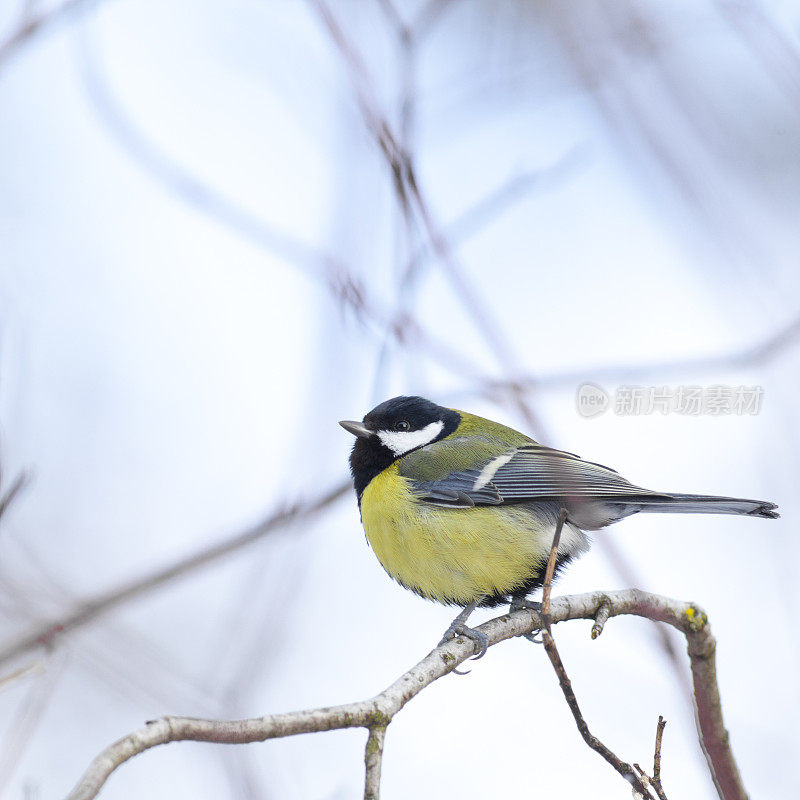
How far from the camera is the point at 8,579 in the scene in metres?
2.36

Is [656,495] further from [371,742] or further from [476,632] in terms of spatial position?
[371,742]

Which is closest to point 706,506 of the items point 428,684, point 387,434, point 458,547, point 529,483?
point 529,483

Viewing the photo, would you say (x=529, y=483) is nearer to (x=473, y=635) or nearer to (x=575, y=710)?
(x=473, y=635)

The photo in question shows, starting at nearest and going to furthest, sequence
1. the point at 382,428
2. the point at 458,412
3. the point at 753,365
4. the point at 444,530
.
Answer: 1. the point at 753,365
2. the point at 444,530
3. the point at 382,428
4. the point at 458,412

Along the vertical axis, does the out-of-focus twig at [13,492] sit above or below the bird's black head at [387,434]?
below

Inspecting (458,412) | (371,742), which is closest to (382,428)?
(458,412)

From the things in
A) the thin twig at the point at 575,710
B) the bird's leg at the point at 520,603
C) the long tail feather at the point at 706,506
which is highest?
the long tail feather at the point at 706,506

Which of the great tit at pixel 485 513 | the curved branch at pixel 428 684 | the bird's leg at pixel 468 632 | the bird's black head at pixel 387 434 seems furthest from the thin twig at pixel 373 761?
the bird's black head at pixel 387 434

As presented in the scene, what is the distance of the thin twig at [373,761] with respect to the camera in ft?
4.00

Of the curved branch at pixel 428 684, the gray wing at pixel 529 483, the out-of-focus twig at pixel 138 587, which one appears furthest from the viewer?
the gray wing at pixel 529 483

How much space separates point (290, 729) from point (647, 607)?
95cm

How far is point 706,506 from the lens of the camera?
2141 millimetres

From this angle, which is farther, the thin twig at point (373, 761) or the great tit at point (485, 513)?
the great tit at point (485, 513)

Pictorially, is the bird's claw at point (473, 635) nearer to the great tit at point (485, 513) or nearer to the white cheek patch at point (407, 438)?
the great tit at point (485, 513)
